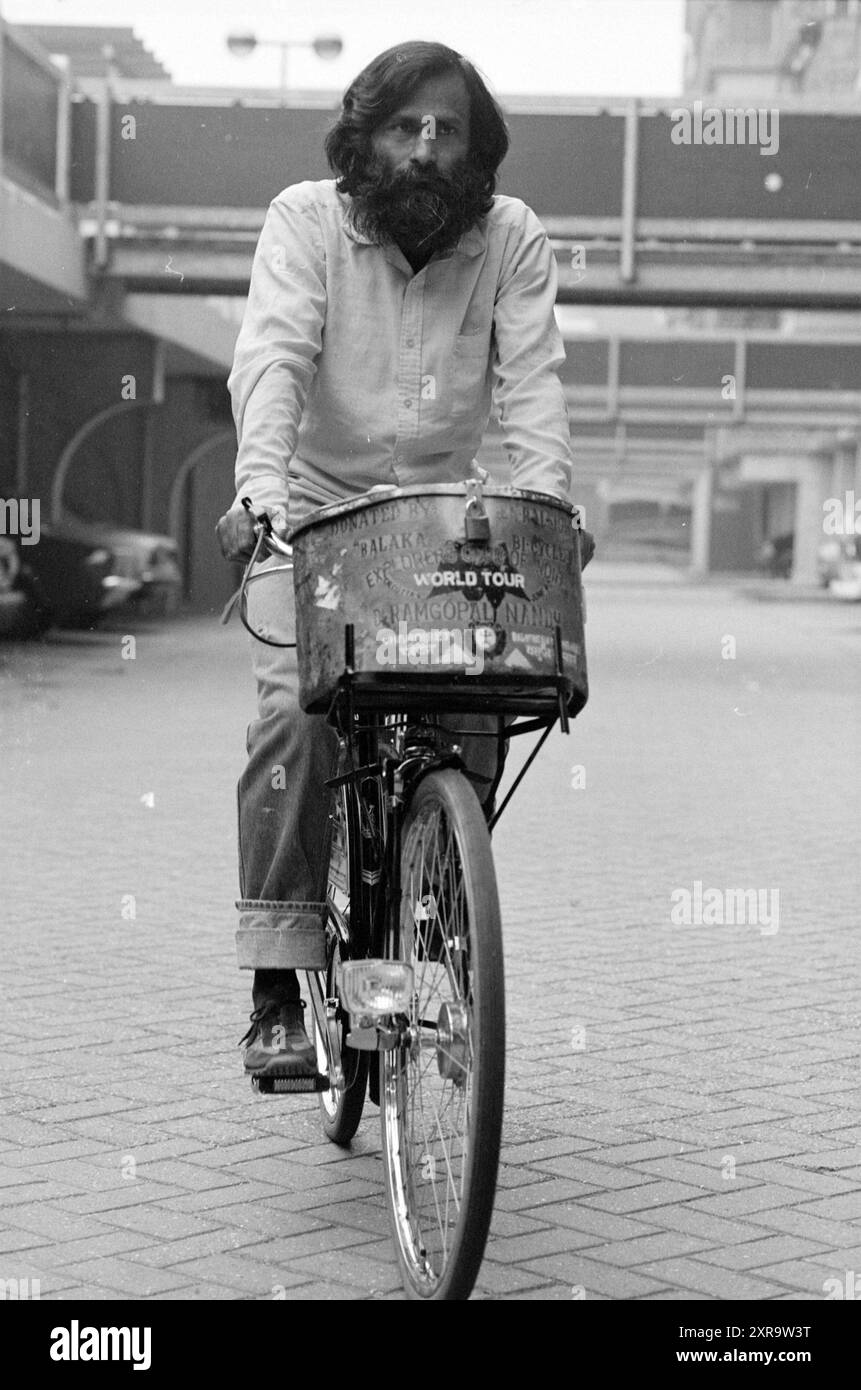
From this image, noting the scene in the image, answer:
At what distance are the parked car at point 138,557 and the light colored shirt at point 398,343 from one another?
18757 mm

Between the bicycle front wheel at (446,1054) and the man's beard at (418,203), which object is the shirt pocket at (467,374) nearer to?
the man's beard at (418,203)

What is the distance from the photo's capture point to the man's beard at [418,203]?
357 centimetres

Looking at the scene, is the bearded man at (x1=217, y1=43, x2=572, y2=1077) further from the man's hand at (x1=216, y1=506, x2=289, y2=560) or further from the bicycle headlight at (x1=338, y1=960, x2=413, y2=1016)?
the bicycle headlight at (x1=338, y1=960, x2=413, y2=1016)

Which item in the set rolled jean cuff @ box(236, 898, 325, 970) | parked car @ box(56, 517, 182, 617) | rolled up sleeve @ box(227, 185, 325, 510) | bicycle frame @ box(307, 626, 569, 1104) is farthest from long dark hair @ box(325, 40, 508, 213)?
parked car @ box(56, 517, 182, 617)

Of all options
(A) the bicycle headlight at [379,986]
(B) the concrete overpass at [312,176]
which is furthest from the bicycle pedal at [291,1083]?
(B) the concrete overpass at [312,176]

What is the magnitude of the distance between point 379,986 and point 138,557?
19.6 metres

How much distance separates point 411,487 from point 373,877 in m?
0.77

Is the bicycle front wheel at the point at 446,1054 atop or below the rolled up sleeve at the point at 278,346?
below

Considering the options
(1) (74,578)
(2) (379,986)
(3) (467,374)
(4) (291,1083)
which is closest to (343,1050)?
(4) (291,1083)

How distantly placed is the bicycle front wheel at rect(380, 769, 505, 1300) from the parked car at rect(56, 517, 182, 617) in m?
19.2

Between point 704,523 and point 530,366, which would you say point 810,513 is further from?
point 530,366

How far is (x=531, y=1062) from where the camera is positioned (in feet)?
15.3

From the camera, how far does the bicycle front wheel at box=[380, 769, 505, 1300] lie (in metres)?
2.94
